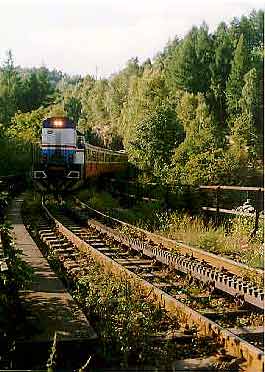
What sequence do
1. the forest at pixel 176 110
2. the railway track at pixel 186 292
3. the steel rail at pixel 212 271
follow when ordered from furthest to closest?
the forest at pixel 176 110 < the steel rail at pixel 212 271 < the railway track at pixel 186 292

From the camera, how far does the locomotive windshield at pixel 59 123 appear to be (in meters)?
23.0

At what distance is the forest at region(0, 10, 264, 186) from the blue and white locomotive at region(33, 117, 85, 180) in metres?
4.13

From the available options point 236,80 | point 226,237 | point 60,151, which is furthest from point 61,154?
point 236,80

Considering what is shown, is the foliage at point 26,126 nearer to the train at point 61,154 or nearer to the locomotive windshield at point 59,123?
the locomotive windshield at point 59,123

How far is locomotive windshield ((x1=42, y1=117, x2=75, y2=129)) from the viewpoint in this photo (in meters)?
23.0

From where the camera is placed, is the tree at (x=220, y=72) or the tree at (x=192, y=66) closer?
the tree at (x=220, y=72)

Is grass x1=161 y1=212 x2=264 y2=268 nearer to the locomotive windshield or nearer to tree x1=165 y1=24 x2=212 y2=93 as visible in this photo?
the locomotive windshield

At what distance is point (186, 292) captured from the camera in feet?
23.7

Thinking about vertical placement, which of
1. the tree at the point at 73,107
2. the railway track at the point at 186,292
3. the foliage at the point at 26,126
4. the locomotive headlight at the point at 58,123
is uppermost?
the tree at the point at 73,107

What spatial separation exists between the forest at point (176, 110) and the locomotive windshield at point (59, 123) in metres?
4.82

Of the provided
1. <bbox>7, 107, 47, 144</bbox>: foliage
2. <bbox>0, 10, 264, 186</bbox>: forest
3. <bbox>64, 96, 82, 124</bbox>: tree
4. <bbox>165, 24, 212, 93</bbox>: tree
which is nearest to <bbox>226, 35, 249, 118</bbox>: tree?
<bbox>0, 10, 264, 186</bbox>: forest

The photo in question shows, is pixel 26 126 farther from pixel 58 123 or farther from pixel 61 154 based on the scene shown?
pixel 61 154

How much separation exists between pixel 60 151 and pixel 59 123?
114cm

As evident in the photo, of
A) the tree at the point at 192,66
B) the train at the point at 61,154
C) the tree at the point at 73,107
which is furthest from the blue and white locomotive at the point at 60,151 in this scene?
the tree at the point at 73,107
